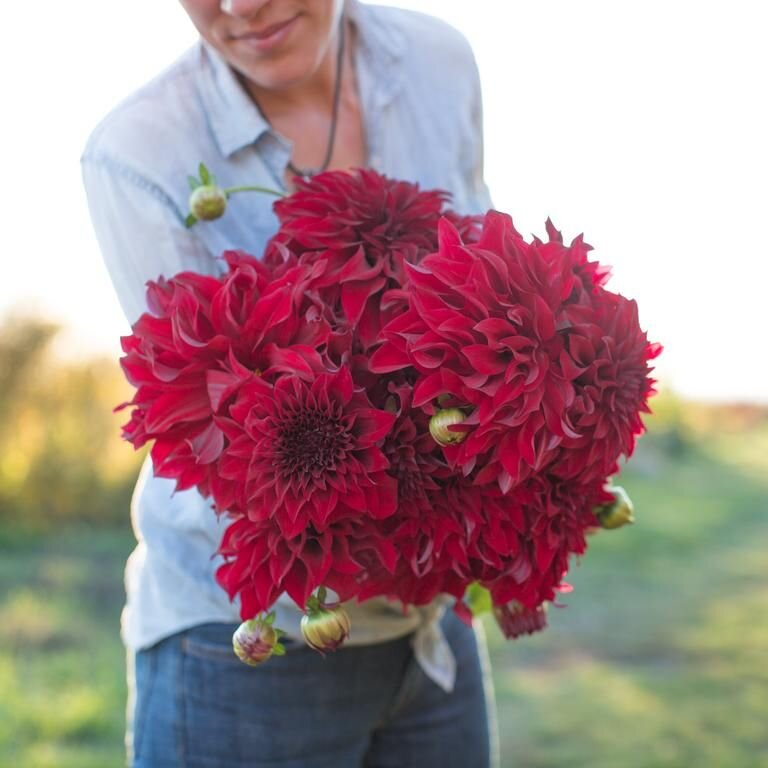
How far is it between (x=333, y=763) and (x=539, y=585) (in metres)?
0.48

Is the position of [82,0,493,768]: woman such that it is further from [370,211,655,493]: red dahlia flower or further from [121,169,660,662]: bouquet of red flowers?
[370,211,655,493]: red dahlia flower

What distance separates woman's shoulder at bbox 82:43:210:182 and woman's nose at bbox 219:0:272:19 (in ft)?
0.52

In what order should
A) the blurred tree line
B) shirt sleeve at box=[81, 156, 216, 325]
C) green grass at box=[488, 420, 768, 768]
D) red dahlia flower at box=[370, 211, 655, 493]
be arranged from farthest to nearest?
the blurred tree line, green grass at box=[488, 420, 768, 768], shirt sleeve at box=[81, 156, 216, 325], red dahlia flower at box=[370, 211, 655, 493]

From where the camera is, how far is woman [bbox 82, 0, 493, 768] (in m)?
1.32

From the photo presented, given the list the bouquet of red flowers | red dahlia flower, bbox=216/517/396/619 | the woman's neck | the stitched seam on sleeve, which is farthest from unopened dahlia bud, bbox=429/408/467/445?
the woman's neck

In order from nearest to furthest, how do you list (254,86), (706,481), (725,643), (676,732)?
(254,86)
(676,732)
(725,643)
(706,481)

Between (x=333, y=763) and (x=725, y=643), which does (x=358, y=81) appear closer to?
(x=333, y=763)

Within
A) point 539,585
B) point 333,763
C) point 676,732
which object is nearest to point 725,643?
point 676,732

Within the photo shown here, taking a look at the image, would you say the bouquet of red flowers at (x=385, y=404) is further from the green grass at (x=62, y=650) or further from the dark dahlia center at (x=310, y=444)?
the green grass at (x=62, y=650)

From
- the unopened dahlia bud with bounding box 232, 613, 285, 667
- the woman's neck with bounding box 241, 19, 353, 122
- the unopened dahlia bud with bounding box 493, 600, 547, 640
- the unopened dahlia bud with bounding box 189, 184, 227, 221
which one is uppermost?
the woman's neck with bounding box 241, 19, 353, 122

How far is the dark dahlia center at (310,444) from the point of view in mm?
977

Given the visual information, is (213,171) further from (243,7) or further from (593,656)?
(593,656)

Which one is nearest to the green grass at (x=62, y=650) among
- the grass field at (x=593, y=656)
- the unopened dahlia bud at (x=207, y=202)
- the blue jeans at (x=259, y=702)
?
the grass field at (x=593, y=656)

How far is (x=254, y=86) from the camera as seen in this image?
145 cm
